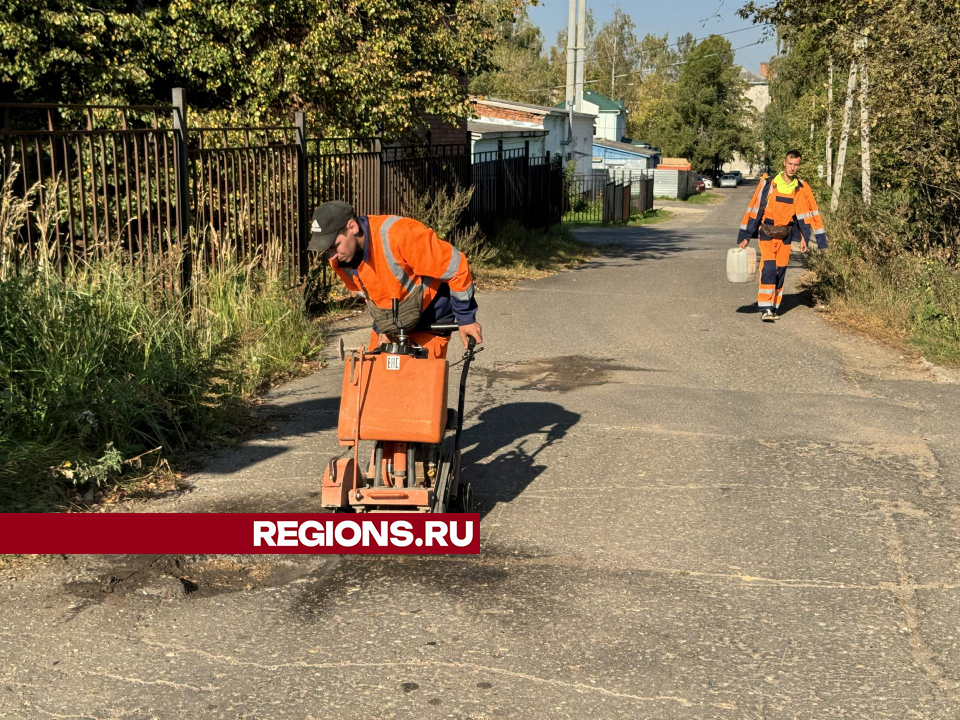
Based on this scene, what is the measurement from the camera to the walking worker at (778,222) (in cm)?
1217

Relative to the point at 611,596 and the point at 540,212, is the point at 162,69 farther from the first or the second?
→ the point at 611,596

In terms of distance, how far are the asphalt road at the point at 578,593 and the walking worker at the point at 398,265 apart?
45.7 inches

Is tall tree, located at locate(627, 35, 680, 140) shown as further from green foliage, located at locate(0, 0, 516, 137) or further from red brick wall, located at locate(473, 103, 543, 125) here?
green foliage, located at locate(0, 0, 516, 137)

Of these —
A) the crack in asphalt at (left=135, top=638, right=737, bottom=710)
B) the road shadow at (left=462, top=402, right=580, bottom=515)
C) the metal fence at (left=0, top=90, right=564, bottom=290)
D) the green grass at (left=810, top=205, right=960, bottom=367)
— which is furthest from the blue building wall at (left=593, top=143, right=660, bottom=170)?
the crack in asphalt at (left=135, top=638, right=737, bottom=710)

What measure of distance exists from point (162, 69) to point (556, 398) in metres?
9.38

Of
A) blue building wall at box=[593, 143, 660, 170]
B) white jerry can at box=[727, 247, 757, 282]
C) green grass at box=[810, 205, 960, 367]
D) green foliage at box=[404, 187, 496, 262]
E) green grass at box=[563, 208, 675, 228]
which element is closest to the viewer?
green grass at box=[810, 205, 960, 367]

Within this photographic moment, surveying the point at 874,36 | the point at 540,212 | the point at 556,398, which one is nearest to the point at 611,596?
the point at 556,398

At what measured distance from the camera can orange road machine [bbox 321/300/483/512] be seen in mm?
5039

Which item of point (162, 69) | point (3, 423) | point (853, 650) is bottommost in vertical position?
point (853, 650)

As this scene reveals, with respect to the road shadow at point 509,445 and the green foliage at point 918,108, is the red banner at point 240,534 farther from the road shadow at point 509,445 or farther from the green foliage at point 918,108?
the green foliage at point 918,108

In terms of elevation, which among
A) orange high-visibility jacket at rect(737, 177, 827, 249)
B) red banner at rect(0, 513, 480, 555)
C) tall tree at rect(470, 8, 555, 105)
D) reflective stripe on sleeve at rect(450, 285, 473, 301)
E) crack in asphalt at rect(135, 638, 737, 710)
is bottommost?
crack in asphalt at rect(135, 638, 737, 710)

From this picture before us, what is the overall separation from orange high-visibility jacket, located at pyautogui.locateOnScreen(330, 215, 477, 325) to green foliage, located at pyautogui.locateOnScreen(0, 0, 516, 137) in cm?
940

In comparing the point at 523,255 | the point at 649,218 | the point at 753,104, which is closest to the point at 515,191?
the point at 523,255

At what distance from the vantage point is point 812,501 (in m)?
6.11
